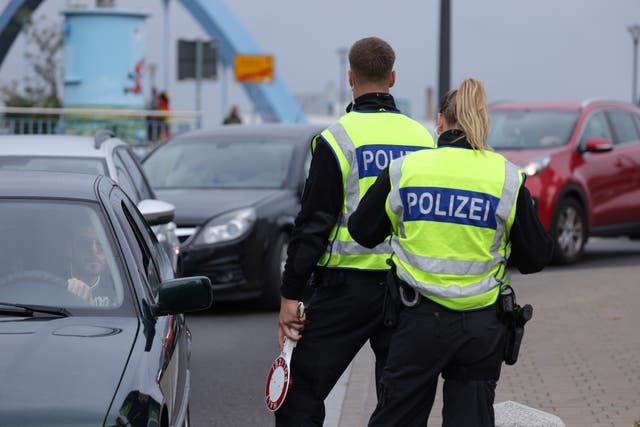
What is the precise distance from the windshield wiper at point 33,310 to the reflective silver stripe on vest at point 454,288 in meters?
1.25

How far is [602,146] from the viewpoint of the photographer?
51.4ft

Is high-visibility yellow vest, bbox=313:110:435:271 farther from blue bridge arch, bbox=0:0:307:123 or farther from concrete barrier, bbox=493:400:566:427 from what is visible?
blue bridge arch, bbox=0:0:307:123

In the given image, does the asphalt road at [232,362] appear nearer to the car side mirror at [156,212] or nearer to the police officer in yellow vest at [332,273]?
the car side mirror at [156,212]

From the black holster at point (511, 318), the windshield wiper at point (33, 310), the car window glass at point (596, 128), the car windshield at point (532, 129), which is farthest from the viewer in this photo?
the car window glass at point (596, 128)

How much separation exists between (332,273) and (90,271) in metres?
0.91

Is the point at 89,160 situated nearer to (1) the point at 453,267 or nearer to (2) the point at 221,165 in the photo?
(2) the point at 221,165

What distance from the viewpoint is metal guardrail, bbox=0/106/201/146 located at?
84.6ft

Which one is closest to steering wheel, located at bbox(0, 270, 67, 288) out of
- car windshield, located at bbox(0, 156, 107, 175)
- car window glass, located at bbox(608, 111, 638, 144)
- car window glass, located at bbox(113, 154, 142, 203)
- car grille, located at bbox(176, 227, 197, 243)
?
car windshield, located at bbox(0, 156, 107, 175)

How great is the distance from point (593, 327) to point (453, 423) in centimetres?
596

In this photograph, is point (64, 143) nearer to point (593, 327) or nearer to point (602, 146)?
point (593, 327)

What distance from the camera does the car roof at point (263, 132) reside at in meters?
13.3

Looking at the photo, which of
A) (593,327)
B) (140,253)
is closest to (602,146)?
(593,327)

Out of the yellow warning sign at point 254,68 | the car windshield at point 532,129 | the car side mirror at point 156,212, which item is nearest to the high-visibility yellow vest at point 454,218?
the car side mirror at point 156,212

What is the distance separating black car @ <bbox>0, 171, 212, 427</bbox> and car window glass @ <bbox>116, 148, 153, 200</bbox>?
3566 millimetres
